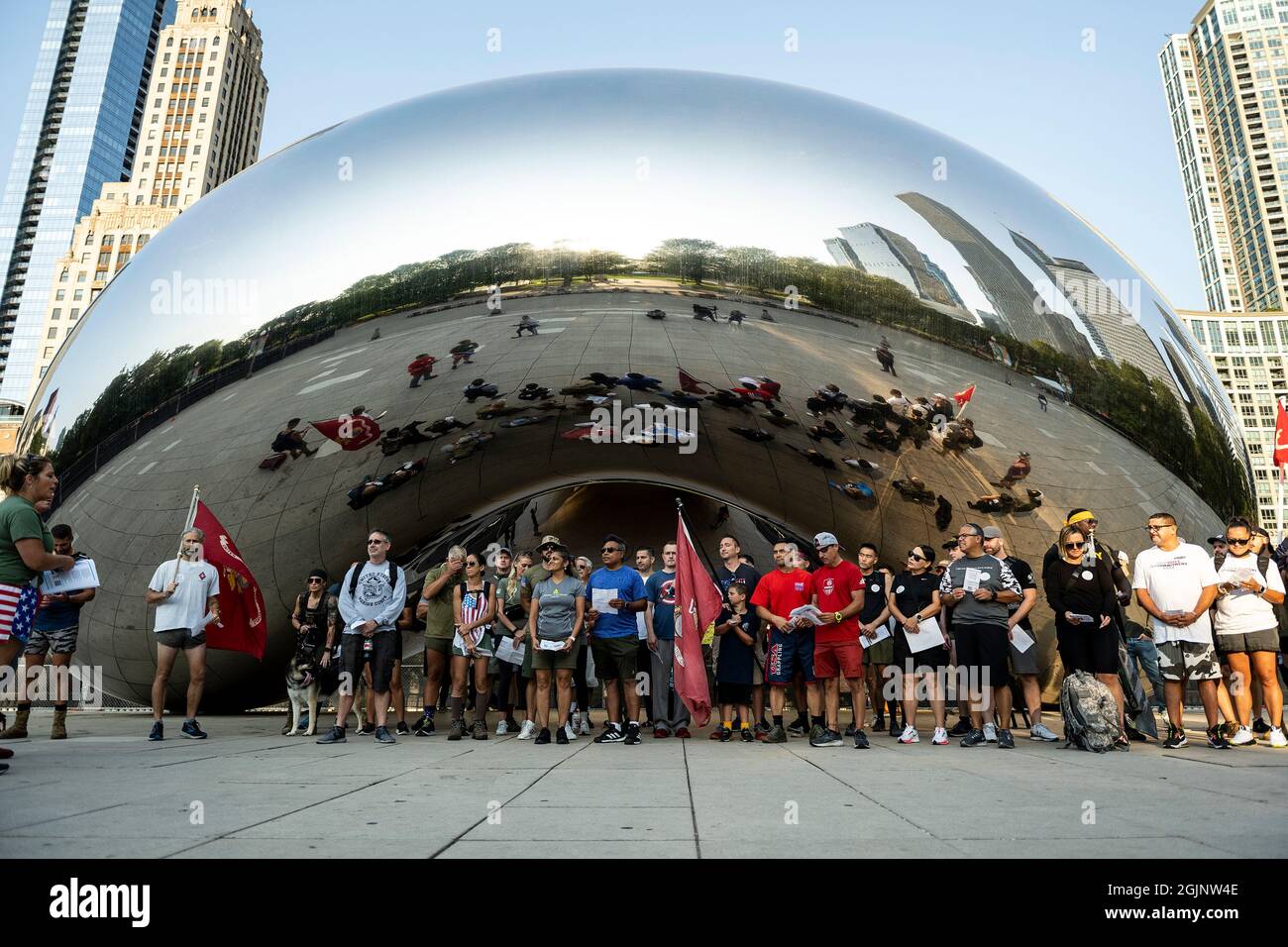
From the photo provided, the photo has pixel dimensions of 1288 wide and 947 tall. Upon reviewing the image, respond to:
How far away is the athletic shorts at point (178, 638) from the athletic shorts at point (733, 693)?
429 cm

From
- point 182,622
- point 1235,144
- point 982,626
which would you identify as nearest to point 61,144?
point 182,622

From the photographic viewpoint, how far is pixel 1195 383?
9.02 meters

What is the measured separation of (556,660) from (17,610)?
3.42m

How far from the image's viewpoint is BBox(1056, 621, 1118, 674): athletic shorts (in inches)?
237

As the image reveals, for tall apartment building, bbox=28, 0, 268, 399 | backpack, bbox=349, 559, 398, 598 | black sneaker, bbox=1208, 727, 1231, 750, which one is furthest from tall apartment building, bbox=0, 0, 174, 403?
black sneaker, bbox=1208, 727, 1231, 750

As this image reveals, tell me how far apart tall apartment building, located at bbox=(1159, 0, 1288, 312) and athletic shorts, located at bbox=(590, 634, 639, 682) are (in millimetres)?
120513

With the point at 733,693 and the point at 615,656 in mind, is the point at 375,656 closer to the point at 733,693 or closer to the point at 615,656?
the point at 615,656

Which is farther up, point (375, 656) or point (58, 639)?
point (58, 639)

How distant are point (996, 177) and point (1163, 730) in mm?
5652

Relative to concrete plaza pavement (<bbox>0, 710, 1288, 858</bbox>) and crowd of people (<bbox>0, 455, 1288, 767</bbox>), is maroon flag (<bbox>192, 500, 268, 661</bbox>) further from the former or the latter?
concrete plaza pavement (<bbox>0, 710, 1288, 858</bbox>)

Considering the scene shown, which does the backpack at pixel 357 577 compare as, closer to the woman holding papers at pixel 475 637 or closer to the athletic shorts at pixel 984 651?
the woman holding papers at pixel 475 637

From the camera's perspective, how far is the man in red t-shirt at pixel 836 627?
20.3ft

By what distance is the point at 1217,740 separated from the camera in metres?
5.74
